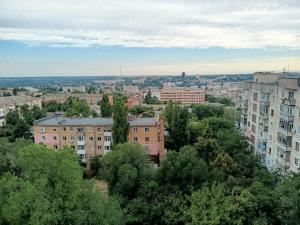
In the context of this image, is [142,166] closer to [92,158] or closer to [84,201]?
[84,201]

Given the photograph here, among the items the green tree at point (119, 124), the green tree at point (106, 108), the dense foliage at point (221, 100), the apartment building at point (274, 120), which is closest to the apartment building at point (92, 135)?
the green tree at point (119, 124)

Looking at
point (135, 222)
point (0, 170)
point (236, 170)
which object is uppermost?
point (0, 170)

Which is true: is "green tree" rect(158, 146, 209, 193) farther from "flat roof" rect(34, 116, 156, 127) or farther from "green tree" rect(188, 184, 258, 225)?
"flat roof" rect(34, 116, 156, 127)

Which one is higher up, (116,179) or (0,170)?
(0,170)

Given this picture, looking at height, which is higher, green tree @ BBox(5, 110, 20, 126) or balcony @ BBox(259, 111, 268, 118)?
balcony @ BBox(259, 111, 268, 118)

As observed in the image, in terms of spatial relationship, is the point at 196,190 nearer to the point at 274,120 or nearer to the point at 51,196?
the point at 51,196

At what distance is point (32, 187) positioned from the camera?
1616 centimetres

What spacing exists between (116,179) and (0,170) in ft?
27.1

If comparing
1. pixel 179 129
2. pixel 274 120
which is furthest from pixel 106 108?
pixel 274 120

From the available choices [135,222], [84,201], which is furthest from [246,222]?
[84,201]

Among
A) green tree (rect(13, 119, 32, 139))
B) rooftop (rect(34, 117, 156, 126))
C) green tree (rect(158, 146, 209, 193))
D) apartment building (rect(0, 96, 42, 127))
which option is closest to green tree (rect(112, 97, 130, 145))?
rooftop (rect(34, 117, 156, 126))

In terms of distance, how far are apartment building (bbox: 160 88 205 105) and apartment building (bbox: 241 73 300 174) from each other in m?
107

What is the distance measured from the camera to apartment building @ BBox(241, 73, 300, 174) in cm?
2709

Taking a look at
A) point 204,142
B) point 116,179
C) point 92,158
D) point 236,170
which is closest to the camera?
point 116,179
